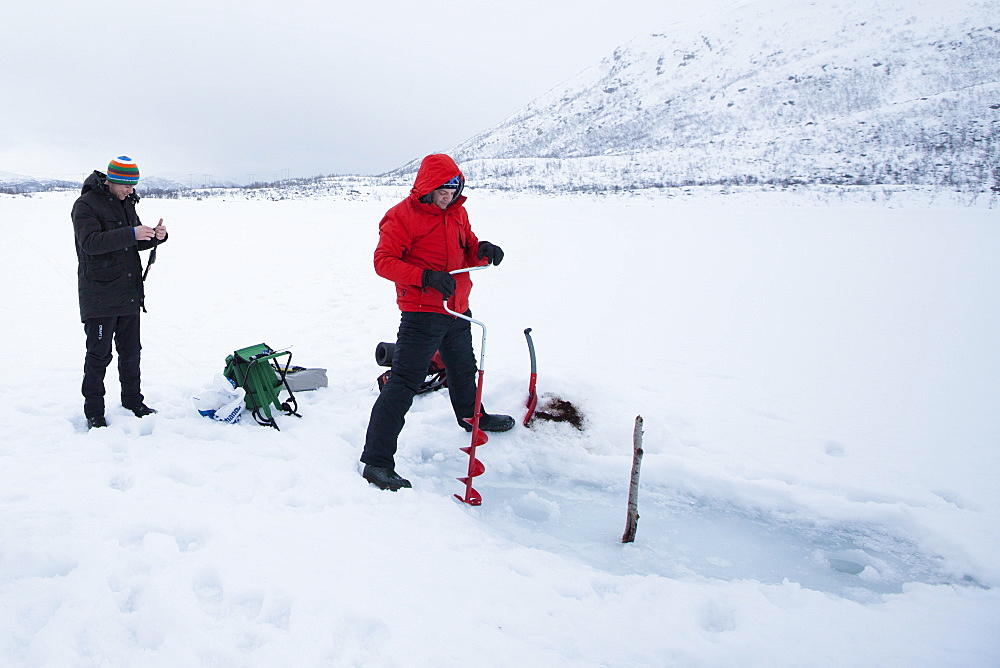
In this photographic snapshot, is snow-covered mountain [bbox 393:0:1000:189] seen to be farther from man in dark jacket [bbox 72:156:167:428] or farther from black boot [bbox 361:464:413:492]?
man in dark jacket [bbox 72:156:167:428]

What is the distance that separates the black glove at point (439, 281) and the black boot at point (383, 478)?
3.67 feet

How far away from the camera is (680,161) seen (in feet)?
168

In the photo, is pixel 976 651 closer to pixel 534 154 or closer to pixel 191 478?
pixel 191 478

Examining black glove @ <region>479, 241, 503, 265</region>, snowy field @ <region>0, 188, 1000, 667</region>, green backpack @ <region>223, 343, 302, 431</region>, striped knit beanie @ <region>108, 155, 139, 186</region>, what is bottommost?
snowy field @ <region>0, 188, 1000, 667</region>

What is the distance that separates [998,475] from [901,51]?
3512 inches

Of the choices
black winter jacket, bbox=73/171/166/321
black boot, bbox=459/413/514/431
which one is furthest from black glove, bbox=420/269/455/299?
black winter jacket, bbox=73/171/166/321

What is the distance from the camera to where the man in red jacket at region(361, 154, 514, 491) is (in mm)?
2971

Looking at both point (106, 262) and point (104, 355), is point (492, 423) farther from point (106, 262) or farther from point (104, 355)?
point (106, 262)

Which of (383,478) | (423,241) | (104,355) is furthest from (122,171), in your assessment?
(383,478)

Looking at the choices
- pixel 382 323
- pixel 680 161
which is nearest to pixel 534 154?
pixel 680 161

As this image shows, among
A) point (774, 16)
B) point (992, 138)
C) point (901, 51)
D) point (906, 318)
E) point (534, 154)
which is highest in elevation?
point (774, 16)

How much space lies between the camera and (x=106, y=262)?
3416 mm

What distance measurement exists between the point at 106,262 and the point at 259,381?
121cm

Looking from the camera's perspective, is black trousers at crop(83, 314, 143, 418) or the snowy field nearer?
the snowy field
